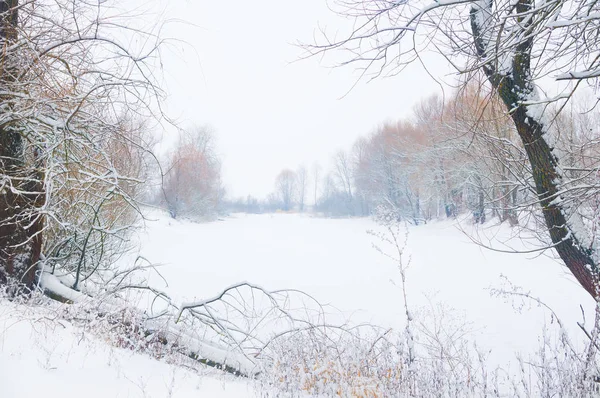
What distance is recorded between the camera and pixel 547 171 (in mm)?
3295

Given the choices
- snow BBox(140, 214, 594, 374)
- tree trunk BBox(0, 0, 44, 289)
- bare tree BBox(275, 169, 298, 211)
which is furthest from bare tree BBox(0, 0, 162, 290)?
bare tree BBox(275, 169, 298, 211)

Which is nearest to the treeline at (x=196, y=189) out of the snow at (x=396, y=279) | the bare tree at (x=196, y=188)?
the bare tree at (x=196, y=188)

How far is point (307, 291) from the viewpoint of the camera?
1039 centimetres

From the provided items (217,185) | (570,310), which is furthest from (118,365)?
(217,185)

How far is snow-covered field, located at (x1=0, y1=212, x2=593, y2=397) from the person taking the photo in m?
2.63

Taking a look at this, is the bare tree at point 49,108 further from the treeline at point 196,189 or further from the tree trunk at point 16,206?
the treeline at point 196,189

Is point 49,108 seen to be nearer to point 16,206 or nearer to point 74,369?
point 16,206

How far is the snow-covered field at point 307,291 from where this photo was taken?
263 centimetres

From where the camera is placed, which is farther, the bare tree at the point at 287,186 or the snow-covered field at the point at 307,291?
the bare tree at the point at 287,186

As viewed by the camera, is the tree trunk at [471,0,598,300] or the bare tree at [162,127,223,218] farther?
the bare tree at [162,127,223,218]

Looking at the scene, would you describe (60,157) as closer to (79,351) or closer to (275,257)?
(79,351)

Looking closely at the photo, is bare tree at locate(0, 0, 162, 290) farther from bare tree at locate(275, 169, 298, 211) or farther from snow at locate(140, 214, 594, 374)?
bare tree at locate(275, 169, 298, 211)

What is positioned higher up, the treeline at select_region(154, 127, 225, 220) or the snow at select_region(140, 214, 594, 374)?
the treeline at select_region(154, 127, 225, 220)

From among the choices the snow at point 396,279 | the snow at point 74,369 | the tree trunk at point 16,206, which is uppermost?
the tree trunk at point 16,206
